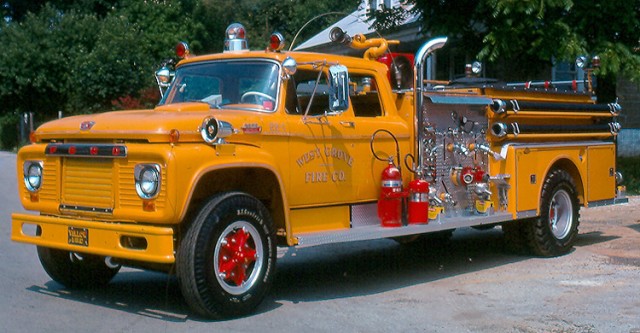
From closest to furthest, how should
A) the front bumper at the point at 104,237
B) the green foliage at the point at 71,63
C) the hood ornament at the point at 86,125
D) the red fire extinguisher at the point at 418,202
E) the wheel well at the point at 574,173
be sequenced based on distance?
the front bumper at the point at 104,237, the hood ornament at the point at 86,125, the red fire extinguisher at the point at 418,202, the wheel well at the point at 574,173, the green foliage at the point at 71,63

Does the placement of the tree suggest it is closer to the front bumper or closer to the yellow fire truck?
the yellow fire truck

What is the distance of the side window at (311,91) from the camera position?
27.8 ft

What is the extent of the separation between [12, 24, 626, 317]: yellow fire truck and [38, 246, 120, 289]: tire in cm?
1

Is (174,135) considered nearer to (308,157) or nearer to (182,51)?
(308,157)

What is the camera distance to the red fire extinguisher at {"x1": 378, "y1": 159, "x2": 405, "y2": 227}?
347 inches

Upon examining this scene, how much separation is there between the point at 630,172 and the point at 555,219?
970 cm

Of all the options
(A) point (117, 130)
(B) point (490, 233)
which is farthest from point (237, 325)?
(B) point (490, 233)

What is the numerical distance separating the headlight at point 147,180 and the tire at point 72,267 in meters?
1.52

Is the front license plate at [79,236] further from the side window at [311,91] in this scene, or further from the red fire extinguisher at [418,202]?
the red fire extinguisher at [418,202]

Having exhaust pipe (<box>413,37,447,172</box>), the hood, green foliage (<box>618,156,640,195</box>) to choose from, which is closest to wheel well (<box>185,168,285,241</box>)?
the hood

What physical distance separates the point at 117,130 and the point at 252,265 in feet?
5.14

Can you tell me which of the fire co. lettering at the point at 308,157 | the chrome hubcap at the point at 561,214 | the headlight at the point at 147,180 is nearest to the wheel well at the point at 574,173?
the chrome hubcap at the point at 561,214

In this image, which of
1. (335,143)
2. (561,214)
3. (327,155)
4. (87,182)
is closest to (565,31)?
(561,214)

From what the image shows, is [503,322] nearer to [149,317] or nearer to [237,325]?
[237,325]
